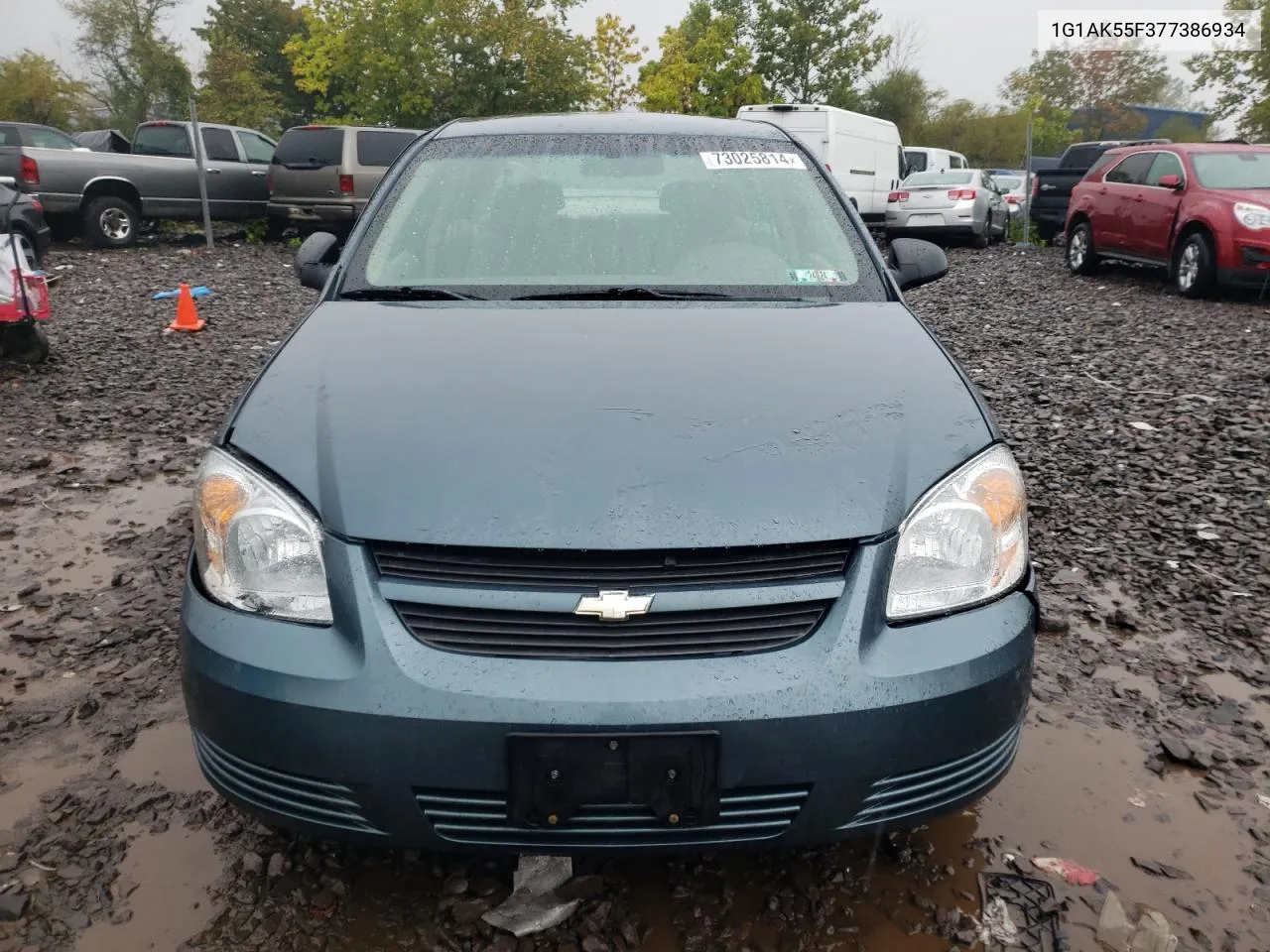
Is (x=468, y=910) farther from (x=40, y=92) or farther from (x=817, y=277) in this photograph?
(x=40, y=92)

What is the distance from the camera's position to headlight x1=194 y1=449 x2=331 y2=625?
176 centimetres

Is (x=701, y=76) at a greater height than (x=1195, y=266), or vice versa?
(x=701, y=76)

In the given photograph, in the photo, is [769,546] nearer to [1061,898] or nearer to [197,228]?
[1061,898]

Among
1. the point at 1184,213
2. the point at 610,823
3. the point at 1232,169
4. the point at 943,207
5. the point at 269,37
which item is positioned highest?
the point at 269,37

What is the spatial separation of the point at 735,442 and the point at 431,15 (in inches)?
1225

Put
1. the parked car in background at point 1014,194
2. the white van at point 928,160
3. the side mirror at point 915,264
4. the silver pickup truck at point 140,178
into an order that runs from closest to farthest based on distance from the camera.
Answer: the side mirror at point 915,264
the silver pickup truck at point 140,178
the parked car in background at point 1014,194
the white van at point 928,160

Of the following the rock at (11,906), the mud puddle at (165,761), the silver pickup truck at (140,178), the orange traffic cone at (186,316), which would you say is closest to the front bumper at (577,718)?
the rock at (11,906)

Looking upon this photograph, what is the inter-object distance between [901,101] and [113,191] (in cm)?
4324

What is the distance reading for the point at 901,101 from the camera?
48.6 metres

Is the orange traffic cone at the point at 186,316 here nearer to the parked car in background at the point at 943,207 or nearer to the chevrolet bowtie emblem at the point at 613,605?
the chevrolet bowtie emblem at the point at 613,605

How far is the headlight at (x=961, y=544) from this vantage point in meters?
1.77

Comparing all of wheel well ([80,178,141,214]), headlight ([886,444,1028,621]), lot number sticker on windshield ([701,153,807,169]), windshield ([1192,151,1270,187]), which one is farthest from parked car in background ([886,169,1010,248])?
headlight ([886,444,1028,621])

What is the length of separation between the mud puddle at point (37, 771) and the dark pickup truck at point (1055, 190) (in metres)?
16.4

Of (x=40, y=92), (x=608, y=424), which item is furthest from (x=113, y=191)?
(x=40, y=92)
